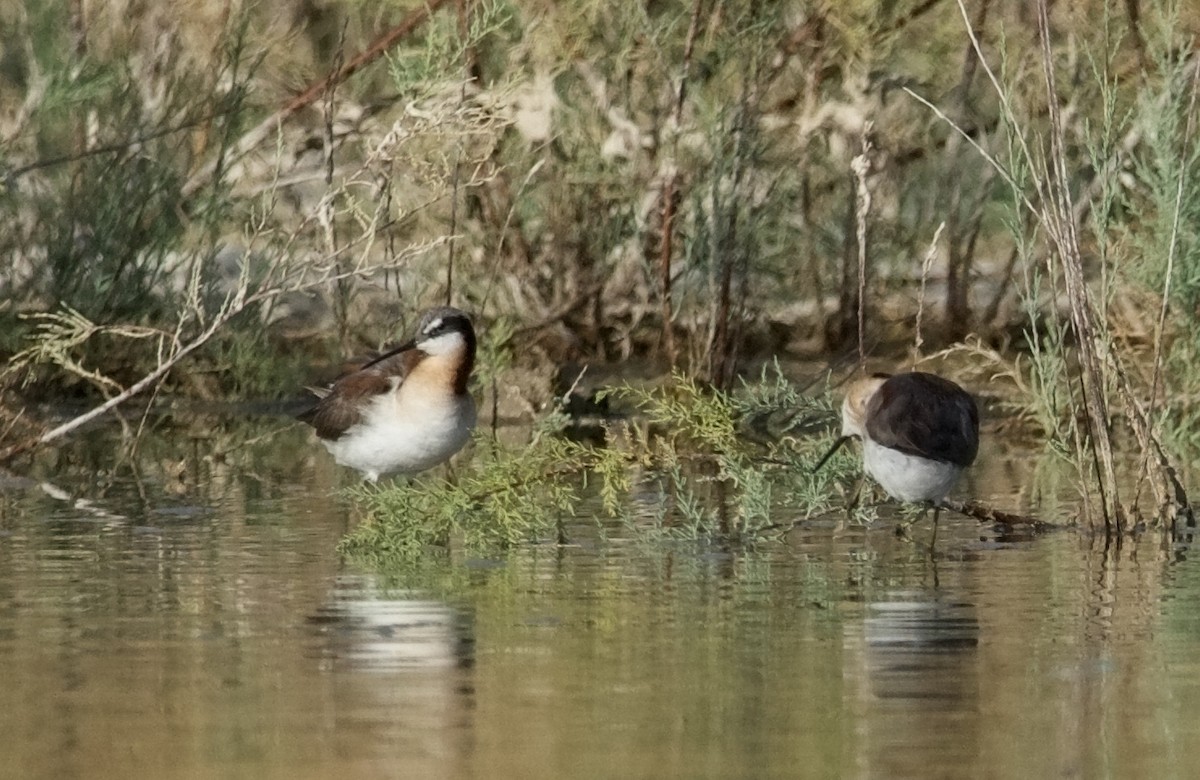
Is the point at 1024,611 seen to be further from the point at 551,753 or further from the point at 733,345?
the point at 733,345

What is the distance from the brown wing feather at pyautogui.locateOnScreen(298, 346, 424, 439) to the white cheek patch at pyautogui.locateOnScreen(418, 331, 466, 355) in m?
0.06

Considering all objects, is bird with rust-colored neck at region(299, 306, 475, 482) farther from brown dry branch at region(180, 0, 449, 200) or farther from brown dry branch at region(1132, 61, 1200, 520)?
brown dry branch at region(180, 0, 449, 200)

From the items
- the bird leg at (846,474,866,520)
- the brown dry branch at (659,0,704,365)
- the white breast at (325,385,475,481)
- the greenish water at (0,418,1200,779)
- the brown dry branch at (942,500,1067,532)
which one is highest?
the brown dry branch at (659,0,704,365)

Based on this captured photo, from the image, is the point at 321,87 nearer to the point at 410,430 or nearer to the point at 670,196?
the point at 670,196

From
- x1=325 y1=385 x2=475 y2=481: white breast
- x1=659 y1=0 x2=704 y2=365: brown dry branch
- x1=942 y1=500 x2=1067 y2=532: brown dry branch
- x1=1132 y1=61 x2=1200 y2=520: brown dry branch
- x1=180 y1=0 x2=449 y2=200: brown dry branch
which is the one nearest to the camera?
x1=1132 y1=61 x2=1200 y2=520: brown dry branch

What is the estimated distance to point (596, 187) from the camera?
17.3 metres

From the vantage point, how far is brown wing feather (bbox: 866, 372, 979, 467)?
9992 millimetres

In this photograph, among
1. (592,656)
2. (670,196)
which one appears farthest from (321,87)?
(592,656)

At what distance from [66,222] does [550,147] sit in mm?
3339

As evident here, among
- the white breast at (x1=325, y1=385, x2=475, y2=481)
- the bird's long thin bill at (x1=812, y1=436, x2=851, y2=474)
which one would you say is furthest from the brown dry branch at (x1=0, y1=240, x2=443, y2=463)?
the bird's long thin bill at (x1=812, y1=436, x2=851, y2=474)

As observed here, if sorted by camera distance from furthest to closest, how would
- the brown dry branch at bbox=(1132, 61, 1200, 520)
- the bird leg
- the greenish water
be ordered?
the bird leg
the brown dry branch at bbox=(1132, 61, 1200, 520)
the greenish water

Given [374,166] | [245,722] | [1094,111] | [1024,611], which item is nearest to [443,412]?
[374,166]

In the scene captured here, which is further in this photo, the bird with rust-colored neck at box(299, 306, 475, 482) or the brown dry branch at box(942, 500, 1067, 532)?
the bird with rust-colored neck at box(299, 306, 475, 482)

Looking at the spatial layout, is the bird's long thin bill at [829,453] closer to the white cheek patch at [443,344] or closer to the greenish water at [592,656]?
the greenish water at [592,656]
